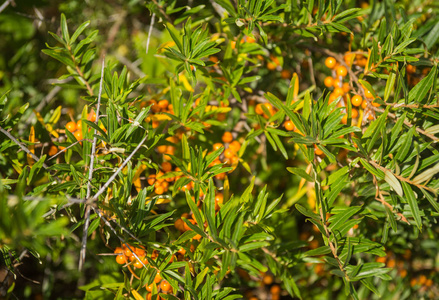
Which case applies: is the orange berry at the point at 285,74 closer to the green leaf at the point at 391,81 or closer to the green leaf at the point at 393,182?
the green leaf at the point at 391,81

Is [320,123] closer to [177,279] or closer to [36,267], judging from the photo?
[177,279]

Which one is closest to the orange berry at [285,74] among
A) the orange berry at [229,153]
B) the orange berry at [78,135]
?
the orange berry at [229,153]

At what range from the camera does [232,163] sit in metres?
1.71

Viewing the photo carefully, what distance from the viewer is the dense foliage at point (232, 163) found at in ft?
4.20

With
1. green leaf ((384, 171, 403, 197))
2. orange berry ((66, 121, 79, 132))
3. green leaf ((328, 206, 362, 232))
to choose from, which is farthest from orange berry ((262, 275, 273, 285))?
orange berry ((66, 121, 79, 132))

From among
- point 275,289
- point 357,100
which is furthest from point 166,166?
point 275,289

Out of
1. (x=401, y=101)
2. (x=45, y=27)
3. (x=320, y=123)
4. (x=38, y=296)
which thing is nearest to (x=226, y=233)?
(x=320, y=123)

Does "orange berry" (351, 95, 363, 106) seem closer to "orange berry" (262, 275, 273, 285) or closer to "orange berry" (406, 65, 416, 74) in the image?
"orange berry" (406, 65, 416, 74)

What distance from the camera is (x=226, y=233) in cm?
121

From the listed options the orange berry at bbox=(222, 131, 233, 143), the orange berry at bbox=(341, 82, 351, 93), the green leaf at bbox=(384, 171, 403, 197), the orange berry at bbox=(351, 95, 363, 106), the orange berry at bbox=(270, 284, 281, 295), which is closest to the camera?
the green leaf at bbox=(384, 171, 403, 197)

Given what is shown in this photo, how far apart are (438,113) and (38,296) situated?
8.63 feet

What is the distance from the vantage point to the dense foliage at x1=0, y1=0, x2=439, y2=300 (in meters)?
1.28

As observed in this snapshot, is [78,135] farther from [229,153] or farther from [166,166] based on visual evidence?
[229,153]

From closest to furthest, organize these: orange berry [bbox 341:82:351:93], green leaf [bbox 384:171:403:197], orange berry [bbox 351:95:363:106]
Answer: green leaf [bbox 384:171:403:197]
orange berry [bbox 351:95:363:106]
orange berry [bbox 341:82:351:93]
